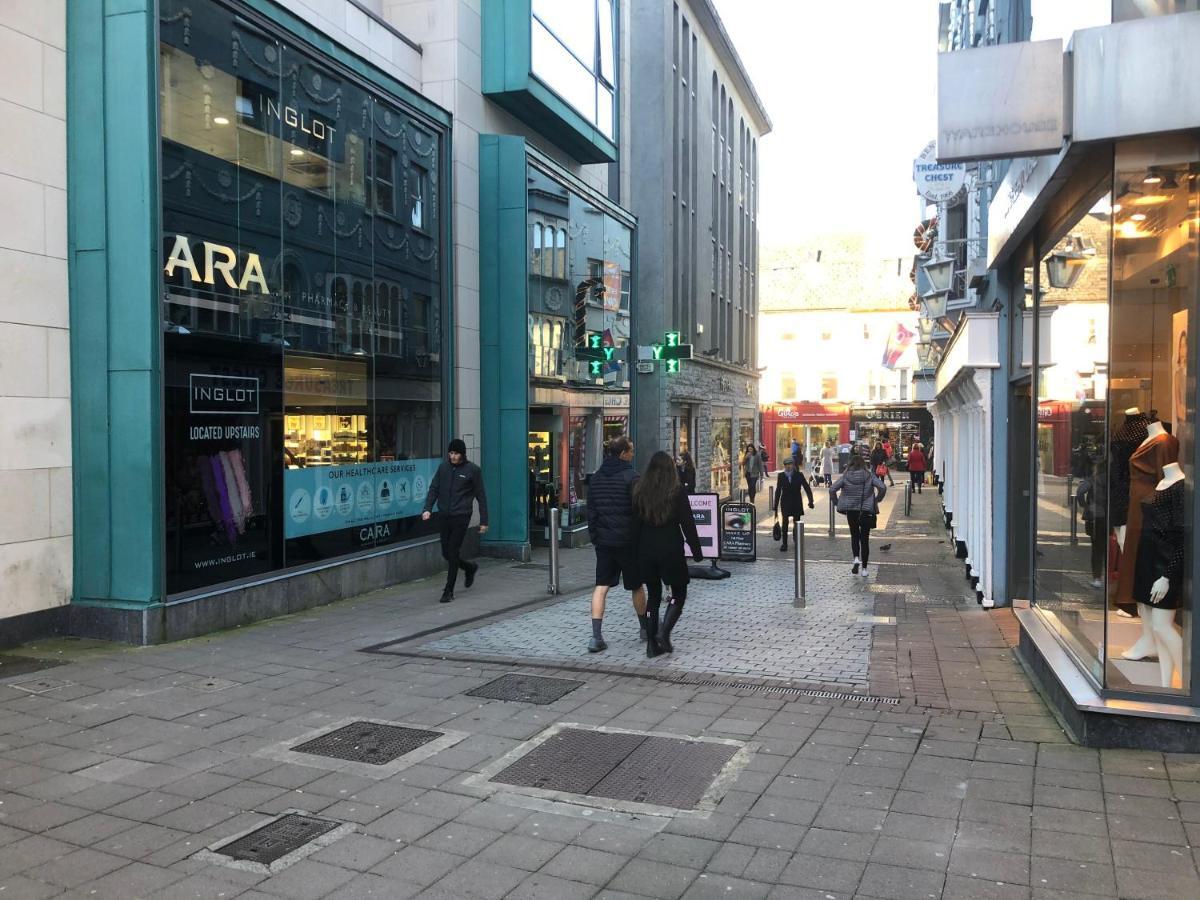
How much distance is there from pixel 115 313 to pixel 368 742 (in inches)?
189

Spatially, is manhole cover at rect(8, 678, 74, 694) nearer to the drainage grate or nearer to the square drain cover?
the drainage grate

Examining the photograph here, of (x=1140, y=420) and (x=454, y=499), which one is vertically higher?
(x=1140, y=420)

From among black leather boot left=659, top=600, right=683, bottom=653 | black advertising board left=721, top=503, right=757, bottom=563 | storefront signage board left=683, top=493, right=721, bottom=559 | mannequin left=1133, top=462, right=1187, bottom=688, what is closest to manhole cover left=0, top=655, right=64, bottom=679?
black leather boot left=659, top=600, right=683, bottom=653

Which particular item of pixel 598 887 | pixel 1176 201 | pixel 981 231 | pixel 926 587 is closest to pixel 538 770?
pixel 598 887

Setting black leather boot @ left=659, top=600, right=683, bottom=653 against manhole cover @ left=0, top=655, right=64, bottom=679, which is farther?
black leather boot @ left=659, top=600, right=683, bottom=653

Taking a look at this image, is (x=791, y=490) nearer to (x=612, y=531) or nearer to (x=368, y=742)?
(x=612, y=531)

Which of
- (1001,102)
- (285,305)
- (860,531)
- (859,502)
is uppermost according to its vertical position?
(1001,102)

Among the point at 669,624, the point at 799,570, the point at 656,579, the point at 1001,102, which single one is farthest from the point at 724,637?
the point at 1001,102

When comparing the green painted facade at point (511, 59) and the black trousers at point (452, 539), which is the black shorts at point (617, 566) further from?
the green painted facade at point (511, 59)

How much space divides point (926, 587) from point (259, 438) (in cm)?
856

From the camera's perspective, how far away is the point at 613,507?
8.23 m

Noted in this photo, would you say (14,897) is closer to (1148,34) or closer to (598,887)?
(598,887)

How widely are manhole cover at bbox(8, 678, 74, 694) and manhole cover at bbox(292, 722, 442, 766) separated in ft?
7.51

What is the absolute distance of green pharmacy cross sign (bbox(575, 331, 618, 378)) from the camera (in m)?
18.0
